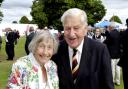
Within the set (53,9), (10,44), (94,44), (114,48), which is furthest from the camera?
(53,9)

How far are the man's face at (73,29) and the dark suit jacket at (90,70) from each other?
239 mm

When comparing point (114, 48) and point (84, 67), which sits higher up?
point (84, 67)

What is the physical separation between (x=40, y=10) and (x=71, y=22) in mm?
50721

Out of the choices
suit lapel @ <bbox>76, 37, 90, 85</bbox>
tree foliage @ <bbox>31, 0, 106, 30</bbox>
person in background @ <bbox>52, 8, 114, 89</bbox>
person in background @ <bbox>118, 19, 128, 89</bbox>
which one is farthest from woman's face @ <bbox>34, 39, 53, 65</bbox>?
tree foliage @ <bbox>31, 0, 106, 30</bbox>

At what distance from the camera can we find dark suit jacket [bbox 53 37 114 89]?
4.25 metres

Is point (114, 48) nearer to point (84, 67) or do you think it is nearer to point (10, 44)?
point (84, 67)

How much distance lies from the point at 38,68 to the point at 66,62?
0.31 metres

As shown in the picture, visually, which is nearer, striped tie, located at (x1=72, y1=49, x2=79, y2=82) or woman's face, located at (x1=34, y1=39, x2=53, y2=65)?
woman's face, located at (x1=34, y1=39, x2=53, y2=65)

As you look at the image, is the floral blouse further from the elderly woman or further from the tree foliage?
the tree foliage

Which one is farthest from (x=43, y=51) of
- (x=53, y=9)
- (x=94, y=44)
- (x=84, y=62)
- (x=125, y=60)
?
(x=53, y=9)

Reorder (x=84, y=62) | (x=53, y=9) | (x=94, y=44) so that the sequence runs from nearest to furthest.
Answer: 1. (x=84, y=62)
2. (x=94, y=44)
3. (x=53, y=9)

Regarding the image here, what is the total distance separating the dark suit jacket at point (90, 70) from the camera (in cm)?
425

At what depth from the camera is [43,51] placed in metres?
4.17

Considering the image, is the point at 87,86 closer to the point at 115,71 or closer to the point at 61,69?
the point at 61,69
